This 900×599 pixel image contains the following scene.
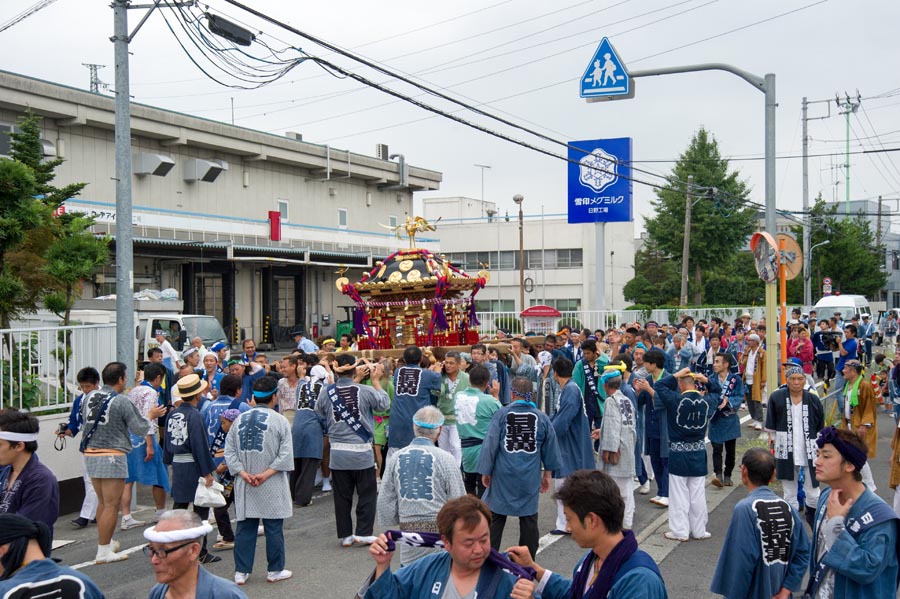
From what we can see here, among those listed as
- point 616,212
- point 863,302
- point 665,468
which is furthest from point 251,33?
point 863,302

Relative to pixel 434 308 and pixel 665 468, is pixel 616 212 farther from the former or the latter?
pixel 665 468

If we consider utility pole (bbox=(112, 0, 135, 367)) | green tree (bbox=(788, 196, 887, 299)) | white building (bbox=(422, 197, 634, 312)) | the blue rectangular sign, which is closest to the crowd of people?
utility pole (bbox=(112, 0, 135, 367))

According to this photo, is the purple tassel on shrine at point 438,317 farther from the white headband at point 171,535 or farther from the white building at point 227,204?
the white headband at point 171,535

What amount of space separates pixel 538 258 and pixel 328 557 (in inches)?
1644

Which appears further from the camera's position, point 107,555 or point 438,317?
point 438,317

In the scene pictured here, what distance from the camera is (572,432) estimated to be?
8258 mm

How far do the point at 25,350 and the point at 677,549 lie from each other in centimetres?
811

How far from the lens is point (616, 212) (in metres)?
21.9

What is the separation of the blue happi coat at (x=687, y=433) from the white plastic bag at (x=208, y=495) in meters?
4.39

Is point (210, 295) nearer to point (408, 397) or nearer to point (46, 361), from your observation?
point (46, 361)

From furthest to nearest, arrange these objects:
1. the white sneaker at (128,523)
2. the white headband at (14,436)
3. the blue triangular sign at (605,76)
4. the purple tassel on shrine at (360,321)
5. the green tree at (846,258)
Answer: the green tree at (846,258) < the purple tassel on shrine at (360,321) < the blue triangular sign at (605,76) < the white sneaker at (128,523) < the white headband at (14,436)

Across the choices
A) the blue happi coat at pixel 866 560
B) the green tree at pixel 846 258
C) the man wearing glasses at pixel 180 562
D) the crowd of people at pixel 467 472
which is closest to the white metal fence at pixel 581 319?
the crowd of people at pixel 467 472

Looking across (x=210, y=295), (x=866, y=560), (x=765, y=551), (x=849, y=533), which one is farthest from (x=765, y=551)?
(x=210, y=295)

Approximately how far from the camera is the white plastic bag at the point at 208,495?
752cm
